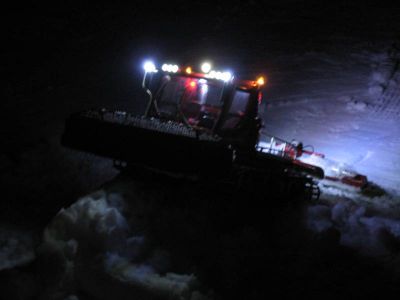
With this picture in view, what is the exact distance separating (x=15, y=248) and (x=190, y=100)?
3774 millimetres

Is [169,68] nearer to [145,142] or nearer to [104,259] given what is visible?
[145,142]

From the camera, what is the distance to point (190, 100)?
6.62 meters

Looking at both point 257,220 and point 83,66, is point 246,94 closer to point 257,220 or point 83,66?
point 257,220

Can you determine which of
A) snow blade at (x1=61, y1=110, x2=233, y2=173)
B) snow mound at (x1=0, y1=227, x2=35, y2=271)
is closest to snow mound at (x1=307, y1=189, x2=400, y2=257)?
snow blade at (x1=61, y1=110, x2=233, y2=173)

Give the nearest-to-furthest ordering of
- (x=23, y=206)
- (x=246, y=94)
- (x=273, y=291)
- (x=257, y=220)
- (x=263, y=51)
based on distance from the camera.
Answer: (x=273, y=291) < (x=257, y=220) < (x=23, y=206) < (x=246, y=94) < (x=263, y=51)

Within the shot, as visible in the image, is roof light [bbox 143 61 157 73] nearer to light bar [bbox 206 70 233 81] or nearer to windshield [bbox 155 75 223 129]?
windshield [bbox 155 75 223 129]

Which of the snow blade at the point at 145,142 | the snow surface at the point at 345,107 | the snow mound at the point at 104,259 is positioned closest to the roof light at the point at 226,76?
the snow blade at the point at 145,142

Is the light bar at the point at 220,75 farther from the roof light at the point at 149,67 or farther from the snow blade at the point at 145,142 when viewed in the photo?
the snow blade at the point at 145,142

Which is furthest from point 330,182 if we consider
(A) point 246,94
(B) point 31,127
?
(B) point 31,127

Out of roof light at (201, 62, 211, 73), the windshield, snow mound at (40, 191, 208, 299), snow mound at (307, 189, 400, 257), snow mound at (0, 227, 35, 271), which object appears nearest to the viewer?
snow mound at (40, 191, 208, 299)

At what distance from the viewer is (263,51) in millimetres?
12336

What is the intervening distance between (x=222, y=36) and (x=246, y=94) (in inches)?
267

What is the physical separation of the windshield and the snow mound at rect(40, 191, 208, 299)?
2.31 meters

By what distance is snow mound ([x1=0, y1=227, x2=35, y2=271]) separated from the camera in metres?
4.72
